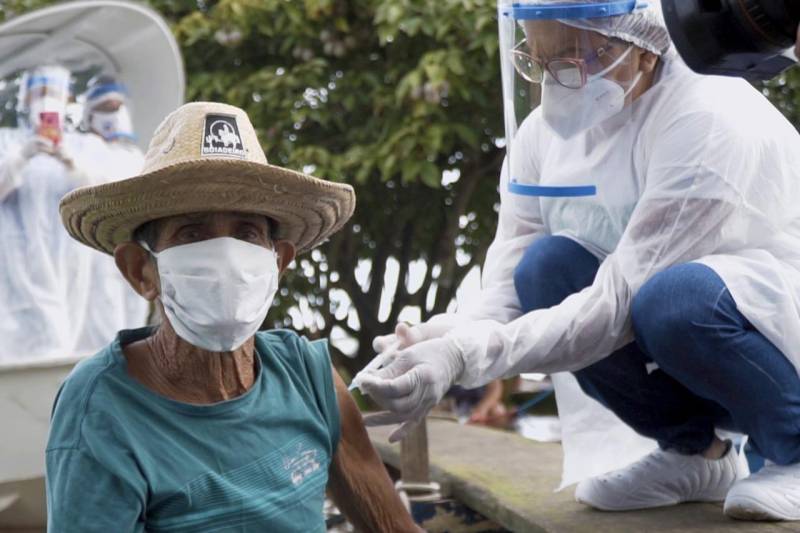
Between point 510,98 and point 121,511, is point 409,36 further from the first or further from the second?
point 121,511

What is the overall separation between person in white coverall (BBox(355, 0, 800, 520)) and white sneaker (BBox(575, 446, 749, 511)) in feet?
0.53

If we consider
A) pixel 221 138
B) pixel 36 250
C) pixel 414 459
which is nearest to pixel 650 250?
pixel 221 138

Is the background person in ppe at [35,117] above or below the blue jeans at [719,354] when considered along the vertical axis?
above

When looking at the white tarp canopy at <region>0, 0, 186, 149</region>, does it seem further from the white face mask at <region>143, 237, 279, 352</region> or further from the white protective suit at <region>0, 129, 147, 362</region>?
the white face mask at <region>143, 237, 279, 352</region>

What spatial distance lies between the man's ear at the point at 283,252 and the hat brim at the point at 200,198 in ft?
0.05

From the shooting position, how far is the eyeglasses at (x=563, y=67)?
2.78 meters

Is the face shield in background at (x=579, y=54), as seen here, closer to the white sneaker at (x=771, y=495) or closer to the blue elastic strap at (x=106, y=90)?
the white sneaker at (x=771, y=495)

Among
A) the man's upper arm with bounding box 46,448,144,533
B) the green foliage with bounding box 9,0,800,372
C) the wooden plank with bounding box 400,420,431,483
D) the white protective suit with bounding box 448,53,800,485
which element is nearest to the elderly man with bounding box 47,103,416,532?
the man's upper arm with bounding box 46,448,144,533

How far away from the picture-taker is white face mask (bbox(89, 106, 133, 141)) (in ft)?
16.4

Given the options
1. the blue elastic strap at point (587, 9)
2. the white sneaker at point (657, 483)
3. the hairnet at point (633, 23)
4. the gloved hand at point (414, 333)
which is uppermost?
the blue elastic strap at point (587, 9)

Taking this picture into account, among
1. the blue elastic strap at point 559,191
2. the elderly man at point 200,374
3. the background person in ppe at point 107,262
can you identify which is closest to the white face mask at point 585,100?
the blue elastic strap at point 559,191

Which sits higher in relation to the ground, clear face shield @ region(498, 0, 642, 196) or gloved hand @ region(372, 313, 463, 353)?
clear face shield @ region(498, 0, 642, 196)

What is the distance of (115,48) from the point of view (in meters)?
5.19

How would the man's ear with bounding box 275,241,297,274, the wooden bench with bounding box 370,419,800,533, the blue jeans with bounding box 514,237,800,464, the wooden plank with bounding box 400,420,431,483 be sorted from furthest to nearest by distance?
the wooden plank with bounding box 400,420,431,483 → the wooden bench with bounding box 370,419,800,533 → the blue jeans with bounding box 514,237,800,464 → the man's ear with bounding box 275,241,297,274
